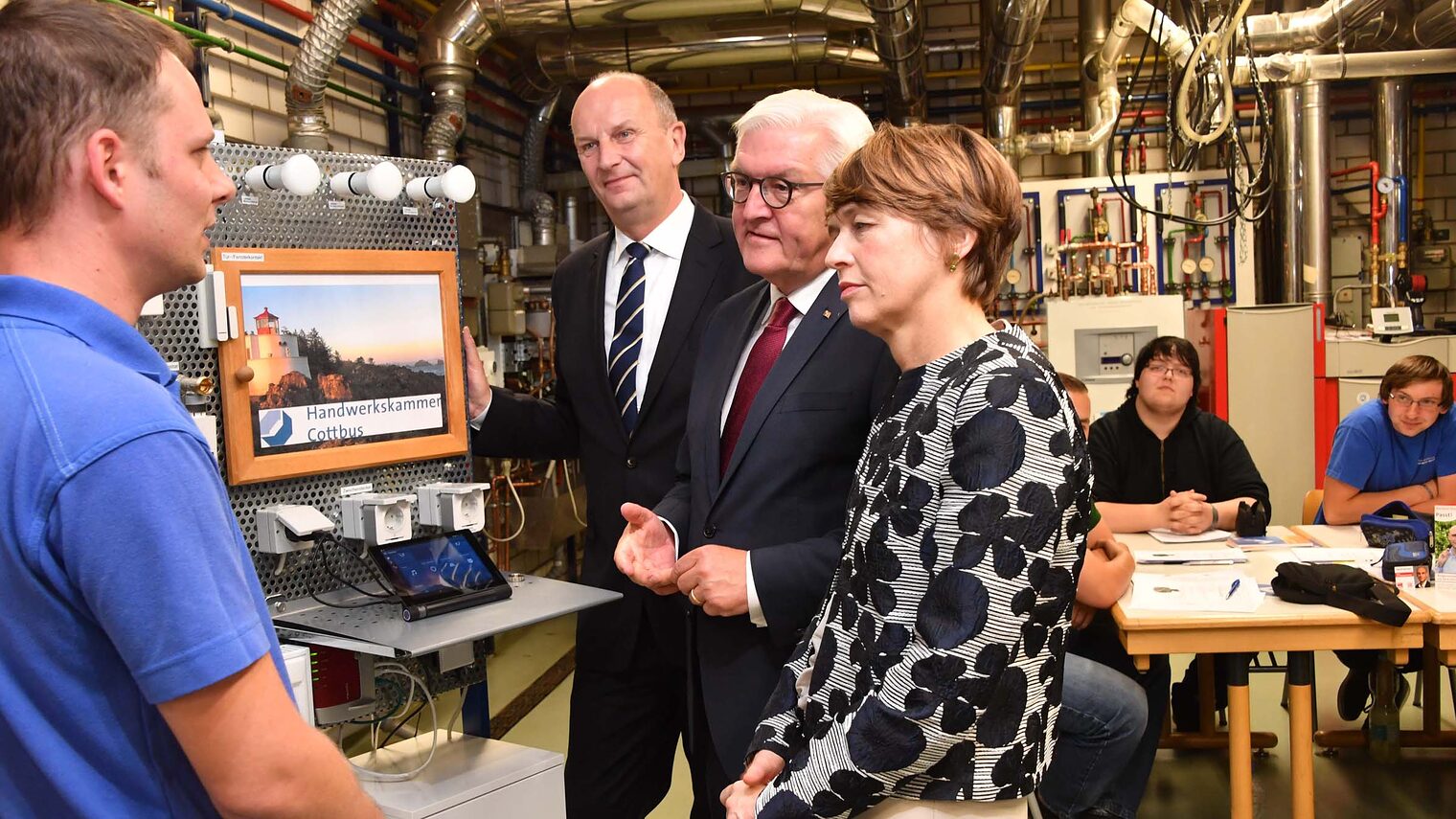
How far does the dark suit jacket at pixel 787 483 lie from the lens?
5.26 feet

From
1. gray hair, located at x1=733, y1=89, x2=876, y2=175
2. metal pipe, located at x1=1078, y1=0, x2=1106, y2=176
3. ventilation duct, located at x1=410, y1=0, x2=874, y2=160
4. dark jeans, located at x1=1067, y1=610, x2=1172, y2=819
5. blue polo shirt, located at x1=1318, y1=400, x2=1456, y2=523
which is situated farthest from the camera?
metal pipe, located at x1=1078, y1=0, x2=1106, y2=176

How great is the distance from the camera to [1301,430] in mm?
5484

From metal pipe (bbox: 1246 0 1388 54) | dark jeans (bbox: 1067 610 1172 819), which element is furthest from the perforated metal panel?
metal pipe (bbox: 1246 0 1388 54)

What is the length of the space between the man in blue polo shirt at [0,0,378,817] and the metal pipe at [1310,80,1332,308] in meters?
6.32

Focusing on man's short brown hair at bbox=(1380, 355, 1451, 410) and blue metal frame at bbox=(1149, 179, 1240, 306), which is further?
blue metal frame at bbox=(1149, 179, 1240, 306)

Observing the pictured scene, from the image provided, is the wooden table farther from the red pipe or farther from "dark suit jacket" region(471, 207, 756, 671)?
the red pipe

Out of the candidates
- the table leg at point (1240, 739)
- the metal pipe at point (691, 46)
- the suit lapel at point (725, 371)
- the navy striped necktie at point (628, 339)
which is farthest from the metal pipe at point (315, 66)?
the table leg at point (1240, 739)

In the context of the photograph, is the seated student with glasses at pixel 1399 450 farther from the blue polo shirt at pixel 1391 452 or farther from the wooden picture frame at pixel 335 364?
the wooden picture frame at pixel 335 364

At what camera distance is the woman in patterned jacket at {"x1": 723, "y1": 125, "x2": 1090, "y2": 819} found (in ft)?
3.83

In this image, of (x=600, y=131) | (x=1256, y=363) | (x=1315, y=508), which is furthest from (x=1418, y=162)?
(x=600, y=131)

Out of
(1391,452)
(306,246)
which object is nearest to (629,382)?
(306,246)

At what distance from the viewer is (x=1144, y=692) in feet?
9.57

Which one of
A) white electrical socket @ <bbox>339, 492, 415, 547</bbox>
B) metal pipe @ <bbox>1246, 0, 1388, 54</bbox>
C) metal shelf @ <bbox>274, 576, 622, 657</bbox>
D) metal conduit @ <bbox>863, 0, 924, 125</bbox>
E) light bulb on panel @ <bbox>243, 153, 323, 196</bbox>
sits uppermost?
metal pipe @ <bbox>1246, 0, 1388, 54</bbox>

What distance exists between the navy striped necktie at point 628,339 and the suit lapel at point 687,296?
5 cm
